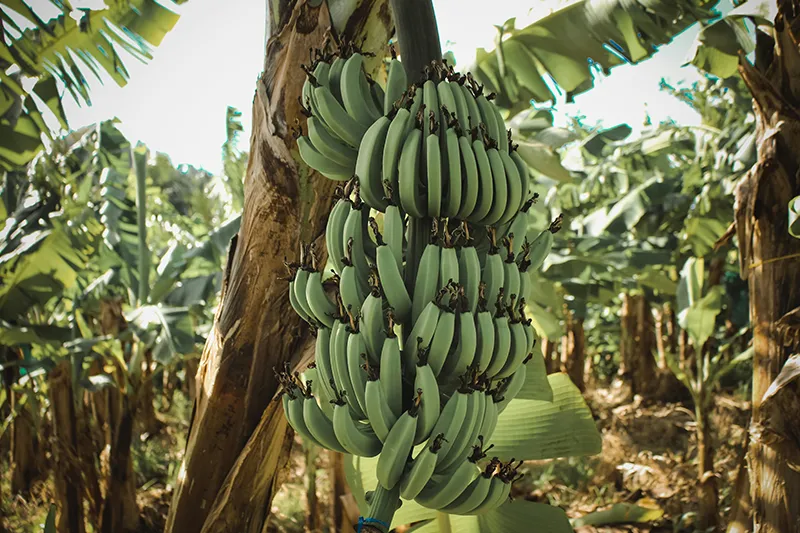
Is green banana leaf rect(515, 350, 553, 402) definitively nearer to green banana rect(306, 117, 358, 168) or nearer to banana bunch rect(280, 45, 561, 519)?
banana bunch rect(280, 45, 561, 519)

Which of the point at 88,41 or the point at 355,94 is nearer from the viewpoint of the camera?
the point at 355,94

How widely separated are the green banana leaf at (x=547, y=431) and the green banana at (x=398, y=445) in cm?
68

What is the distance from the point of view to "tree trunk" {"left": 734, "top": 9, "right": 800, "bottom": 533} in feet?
5.34

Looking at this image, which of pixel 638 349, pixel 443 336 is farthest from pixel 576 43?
pixel 638 349

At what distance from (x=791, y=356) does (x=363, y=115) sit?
1416mm

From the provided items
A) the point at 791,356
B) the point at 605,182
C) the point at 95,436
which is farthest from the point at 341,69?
the point at 605,182

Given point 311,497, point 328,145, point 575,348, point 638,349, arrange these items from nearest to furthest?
1. point 328,145
2. point 311,497
3. point 575,348
4. point 638,349

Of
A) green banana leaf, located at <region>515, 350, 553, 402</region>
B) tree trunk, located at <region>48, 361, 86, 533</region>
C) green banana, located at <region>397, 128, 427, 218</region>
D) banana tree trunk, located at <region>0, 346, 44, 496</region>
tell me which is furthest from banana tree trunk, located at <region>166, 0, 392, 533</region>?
banana tree trunk, located at <region>0, 346, 44, 496</region>

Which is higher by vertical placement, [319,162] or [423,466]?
[319,162]

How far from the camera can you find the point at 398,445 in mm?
707

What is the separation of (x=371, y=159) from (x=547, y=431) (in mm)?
870

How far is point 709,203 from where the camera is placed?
358 cm

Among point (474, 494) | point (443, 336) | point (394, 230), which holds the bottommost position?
point (474, 494)

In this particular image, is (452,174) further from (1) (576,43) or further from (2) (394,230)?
(1) (576,43)
